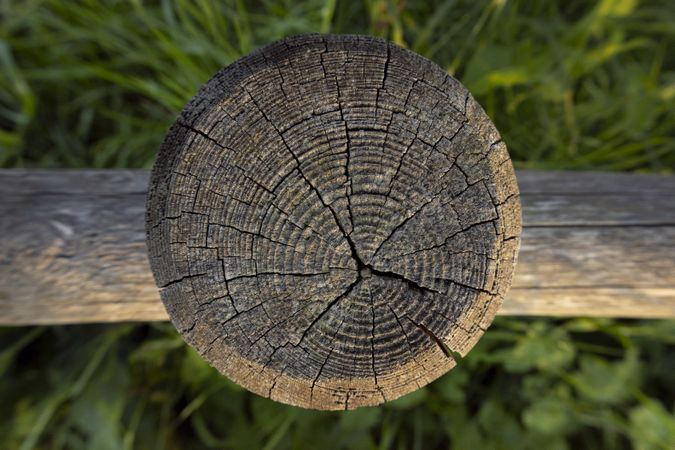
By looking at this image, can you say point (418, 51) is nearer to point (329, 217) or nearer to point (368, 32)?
point (368, 32)

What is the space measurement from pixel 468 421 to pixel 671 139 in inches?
50.7

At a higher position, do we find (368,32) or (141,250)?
(368,32)

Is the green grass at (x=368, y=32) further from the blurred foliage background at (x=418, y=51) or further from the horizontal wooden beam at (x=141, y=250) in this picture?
the horizontal wooden beam at (x=141, y=250)

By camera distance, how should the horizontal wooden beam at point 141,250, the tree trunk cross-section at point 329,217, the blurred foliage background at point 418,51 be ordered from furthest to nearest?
the blurred foliage background at point 418,51 → the horizontal wooden beam at point 141,250 → the tree trunk cross-section at point 329,217

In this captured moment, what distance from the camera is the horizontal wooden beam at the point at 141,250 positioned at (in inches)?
57.2

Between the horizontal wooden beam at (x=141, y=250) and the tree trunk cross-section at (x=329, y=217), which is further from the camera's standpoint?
the horizontal wooden beam at (x=141, y=250)

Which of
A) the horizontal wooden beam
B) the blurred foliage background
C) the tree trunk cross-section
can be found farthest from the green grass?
the tree trunk cross-section

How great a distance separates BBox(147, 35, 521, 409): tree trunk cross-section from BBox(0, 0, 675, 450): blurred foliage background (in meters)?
0.87

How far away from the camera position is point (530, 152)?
218cm

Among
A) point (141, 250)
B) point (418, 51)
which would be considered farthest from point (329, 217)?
point (418, 51)

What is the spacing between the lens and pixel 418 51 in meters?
2.03

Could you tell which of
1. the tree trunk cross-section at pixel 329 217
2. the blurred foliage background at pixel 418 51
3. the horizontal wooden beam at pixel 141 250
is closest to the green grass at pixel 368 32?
the blurred foliage background at pixel 418 51

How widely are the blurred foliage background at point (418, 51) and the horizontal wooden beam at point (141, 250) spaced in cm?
37

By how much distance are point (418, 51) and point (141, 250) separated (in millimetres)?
1188
